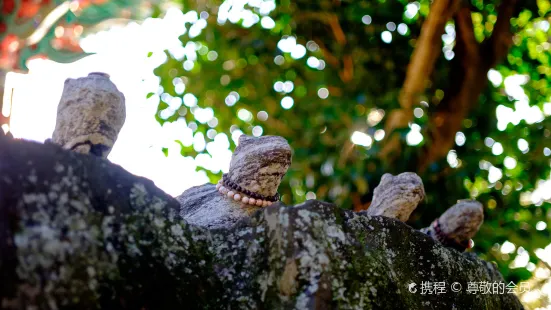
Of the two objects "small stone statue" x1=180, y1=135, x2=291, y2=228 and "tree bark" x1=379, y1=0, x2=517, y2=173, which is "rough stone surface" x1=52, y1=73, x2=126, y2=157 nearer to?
"small stone statue" x1=180, y1=135, x2=291, y2=228

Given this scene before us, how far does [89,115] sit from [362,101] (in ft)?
10.9

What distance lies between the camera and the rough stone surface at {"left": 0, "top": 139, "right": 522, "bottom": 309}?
1194 millimetres

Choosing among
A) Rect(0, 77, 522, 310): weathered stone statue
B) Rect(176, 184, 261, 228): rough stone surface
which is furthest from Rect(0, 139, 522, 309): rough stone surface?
Rect(176, 184, 261, 228): rough stone surface

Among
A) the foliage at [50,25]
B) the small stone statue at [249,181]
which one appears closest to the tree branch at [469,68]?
the small stone statue at [249,181]

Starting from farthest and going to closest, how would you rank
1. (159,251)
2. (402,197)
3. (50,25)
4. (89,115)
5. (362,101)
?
(362,101) → (402,197) → (50,25) → (89,115) → (159,251)

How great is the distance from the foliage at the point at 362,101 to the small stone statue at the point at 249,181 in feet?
7.95

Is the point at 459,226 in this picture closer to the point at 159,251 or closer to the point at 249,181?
the point at 249,181

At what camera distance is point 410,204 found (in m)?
2.33

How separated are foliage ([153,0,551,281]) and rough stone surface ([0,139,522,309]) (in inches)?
112

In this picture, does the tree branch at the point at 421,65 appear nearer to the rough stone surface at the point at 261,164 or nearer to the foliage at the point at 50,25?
the rough stone surface at the point at 261,164

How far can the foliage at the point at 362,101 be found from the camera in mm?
4699

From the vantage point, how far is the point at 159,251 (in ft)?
4.67

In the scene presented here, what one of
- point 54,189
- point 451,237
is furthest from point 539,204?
point 54,189

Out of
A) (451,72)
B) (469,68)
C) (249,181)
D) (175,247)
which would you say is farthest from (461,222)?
(451,72)
